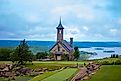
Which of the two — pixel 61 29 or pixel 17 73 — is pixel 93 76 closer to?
pixel 17 73

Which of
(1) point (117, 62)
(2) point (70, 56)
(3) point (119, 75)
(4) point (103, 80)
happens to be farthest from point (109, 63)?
(2) point (70, 56)

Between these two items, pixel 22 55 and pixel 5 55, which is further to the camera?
pixel 5 55

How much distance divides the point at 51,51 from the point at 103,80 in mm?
41588

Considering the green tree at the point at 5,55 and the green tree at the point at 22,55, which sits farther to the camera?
the green tree at the point at 5,55

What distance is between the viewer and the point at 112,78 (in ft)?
103

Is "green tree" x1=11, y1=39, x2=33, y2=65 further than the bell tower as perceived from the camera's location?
No

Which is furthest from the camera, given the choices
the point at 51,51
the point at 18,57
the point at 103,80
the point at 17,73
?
the point at 51,51

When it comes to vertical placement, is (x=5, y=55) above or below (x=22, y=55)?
above

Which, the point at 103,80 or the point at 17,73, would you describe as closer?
the point at 103,80

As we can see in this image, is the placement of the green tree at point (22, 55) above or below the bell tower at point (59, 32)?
below

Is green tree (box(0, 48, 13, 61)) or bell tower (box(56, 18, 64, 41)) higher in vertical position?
bell tower (box(56, 18, 64, 41))

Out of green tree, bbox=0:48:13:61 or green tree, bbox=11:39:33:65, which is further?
green tree, bbox=0:48:13:61

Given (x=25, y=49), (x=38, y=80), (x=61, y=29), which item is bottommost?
(x=38, y=80)

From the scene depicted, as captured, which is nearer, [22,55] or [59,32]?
[22,55]
